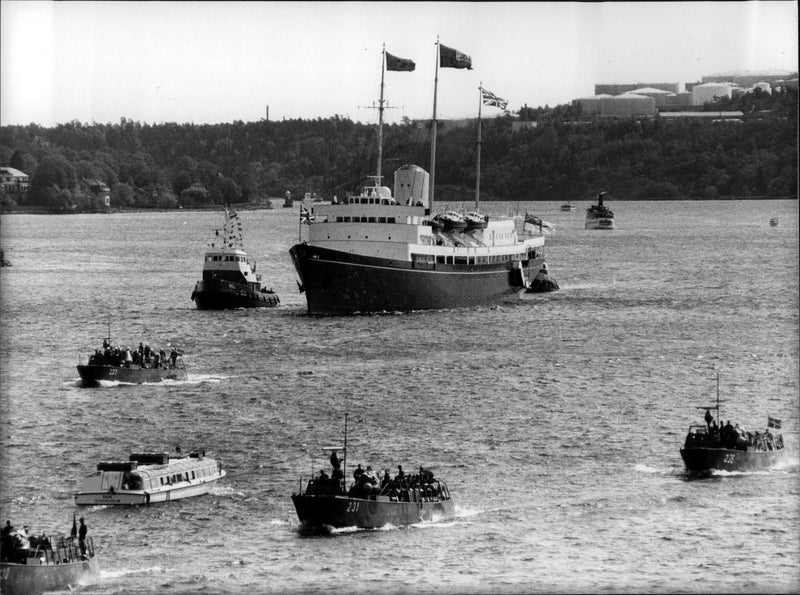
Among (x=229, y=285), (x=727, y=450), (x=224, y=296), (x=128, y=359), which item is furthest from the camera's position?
(x=229, y=285)

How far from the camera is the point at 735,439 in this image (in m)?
60.9

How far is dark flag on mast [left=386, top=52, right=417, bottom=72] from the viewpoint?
115m

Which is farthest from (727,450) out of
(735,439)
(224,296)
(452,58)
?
(224,296)

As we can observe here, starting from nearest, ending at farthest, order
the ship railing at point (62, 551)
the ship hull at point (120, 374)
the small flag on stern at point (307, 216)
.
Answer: the ship railing at point (62, 551) < the ship hull at point (120, 374) < the small flag on stern at point (307, 216)

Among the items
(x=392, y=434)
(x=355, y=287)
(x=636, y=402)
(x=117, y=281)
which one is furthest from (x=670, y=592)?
(x=117, y=281)

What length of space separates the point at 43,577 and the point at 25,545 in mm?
1010

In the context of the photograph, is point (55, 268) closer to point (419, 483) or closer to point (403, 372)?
point (403, 372)

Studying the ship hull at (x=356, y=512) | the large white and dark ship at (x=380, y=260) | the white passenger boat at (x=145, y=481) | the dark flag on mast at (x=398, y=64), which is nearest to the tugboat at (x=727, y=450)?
the ship hull at (x=356, y=512)

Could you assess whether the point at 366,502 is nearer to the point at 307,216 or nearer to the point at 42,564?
the point at 42,564

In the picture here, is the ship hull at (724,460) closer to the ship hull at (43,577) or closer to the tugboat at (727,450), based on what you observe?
the tugboat at (727,450)

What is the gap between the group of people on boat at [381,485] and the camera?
169 ft

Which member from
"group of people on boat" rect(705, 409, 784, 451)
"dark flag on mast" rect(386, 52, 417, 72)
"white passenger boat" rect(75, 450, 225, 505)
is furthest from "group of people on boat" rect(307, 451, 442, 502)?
"dark flag on mast" rect(386, 52, 417, 72)

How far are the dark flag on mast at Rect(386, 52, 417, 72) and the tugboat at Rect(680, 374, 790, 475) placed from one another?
5923cm

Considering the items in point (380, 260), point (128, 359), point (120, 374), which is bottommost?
point (120, 374)
